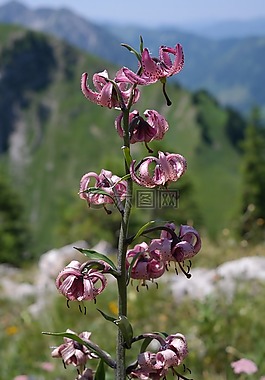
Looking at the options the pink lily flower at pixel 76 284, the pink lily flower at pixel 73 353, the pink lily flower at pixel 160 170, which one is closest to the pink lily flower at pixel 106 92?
the pink lily flower at pixel 160 170

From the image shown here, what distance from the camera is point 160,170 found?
1.51 m

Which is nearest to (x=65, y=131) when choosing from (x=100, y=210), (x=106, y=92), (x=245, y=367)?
(x=100, y=210)

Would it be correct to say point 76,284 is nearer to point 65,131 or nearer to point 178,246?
point 178,246

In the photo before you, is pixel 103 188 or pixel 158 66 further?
pixel 103 188

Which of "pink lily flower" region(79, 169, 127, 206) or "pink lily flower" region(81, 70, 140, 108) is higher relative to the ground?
"pink lily flower" region(81, 70, 140, 108)

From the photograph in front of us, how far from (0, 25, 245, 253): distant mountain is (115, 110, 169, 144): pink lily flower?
94.5 metres

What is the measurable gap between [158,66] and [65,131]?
144285mm

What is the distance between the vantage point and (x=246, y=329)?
446 centimetres

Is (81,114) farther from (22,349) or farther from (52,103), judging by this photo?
(22,349)

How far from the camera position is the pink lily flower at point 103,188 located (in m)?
1.64

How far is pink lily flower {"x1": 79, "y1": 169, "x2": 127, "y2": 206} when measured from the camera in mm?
1644

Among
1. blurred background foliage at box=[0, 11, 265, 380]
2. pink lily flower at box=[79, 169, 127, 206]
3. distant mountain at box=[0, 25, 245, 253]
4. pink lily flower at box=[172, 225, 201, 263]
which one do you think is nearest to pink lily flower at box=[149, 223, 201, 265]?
pink lily flower at box=[172, 225, 201, 263]

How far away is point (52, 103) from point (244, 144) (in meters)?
109

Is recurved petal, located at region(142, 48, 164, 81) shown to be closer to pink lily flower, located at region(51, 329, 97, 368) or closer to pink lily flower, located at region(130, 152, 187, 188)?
pink lily flower, located at region(130, 152, 187, 188)
